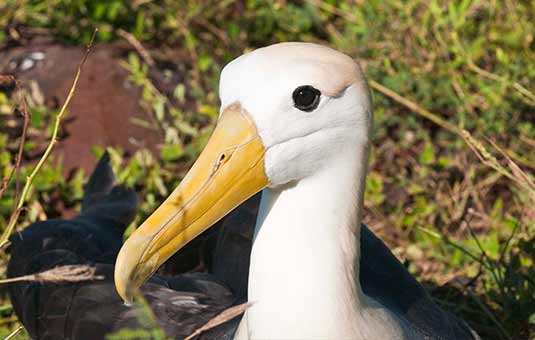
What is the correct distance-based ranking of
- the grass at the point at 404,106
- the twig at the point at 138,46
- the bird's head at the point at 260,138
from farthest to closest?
1. the twig at the point at 138,46
2. the grass at the point at 404,106
3. the bird's head at the point at 260,138

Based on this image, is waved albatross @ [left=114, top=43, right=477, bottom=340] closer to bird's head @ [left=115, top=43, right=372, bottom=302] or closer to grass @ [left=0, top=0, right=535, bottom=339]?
bird's head @ [left=115, top=43, right=372, bottom=302]

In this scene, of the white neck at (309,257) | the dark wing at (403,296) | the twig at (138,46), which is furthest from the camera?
the twig at (138,46)

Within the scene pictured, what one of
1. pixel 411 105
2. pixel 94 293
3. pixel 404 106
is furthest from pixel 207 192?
pixel 404 106

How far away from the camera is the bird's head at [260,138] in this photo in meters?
2.78

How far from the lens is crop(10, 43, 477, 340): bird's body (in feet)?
9.18

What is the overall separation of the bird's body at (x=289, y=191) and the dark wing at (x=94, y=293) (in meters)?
0.57

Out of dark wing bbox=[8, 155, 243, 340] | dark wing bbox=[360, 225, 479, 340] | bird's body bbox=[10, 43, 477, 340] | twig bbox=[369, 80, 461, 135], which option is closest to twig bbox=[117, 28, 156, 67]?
twig bbox=[369, 80, 461, 135]

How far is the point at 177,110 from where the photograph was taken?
558 centimetres

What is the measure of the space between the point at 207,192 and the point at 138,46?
302cm

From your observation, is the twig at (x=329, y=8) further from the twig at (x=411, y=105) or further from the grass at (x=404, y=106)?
the twig at (x=411, y=105)

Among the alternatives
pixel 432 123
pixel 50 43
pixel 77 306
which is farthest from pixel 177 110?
pixel 77 306

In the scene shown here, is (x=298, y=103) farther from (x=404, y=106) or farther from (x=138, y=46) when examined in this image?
(x=138, y=46)

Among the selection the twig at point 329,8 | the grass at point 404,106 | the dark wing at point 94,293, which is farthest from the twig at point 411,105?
the dark wing at point 94,293

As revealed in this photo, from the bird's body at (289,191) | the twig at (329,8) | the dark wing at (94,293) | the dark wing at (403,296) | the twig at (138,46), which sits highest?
the bird's body at (289,191)
